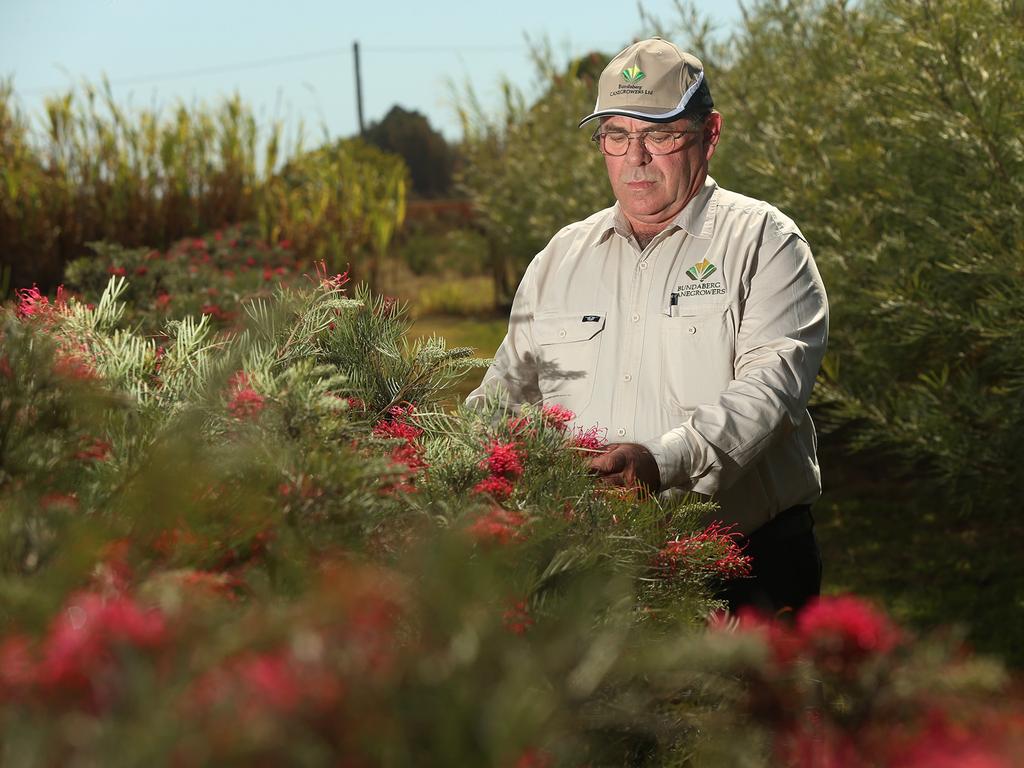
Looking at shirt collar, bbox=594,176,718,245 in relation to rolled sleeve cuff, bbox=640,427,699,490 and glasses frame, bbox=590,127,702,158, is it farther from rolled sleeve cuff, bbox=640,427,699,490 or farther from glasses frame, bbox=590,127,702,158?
rolled sleeve cuff, bbox=640,427,699,490

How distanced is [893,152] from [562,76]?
9355 mm

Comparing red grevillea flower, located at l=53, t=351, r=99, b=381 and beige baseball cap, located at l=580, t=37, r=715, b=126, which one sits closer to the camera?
red grevillea flower, located at l=53, t=351, r=99, b=381

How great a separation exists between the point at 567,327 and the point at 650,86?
2.37 feet

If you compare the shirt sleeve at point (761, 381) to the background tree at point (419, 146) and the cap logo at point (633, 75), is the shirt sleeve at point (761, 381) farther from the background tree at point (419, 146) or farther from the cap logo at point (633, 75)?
the background tree at point (419, 146)

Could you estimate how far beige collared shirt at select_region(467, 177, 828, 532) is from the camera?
290 centimetres

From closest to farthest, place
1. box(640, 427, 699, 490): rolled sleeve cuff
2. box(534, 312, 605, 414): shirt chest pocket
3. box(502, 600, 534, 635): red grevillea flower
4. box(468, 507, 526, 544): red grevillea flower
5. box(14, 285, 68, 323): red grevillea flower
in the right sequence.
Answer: box(502, 600, 534, 635): red grevillea flower, box(468, 507, 526, 544): red grevillea flower, box(14, 285, 68, 323): red grevillea flower, box(640, 427, 699, 490): rolled sleeve cuff, box(534, 312, 605, 414): shirt chest pocket

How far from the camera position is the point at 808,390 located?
9.10ft

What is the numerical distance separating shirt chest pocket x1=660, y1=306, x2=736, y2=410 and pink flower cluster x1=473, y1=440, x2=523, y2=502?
5.01ft

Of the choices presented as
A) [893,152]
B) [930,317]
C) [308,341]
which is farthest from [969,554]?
[308,341]

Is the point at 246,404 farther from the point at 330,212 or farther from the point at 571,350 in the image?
the point at 330,212

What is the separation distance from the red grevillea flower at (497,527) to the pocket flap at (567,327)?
187cm

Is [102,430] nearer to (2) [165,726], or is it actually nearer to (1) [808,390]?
(2) [165,726]

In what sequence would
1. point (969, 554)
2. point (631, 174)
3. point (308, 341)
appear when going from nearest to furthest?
point (308, 341)
point (631, 174)
point (969, 554)

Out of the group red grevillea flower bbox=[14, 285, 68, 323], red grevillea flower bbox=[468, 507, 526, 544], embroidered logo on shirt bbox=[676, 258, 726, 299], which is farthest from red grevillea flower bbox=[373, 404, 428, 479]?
embroidered logo on shirt bbox=[676, 258, 726, 299]
